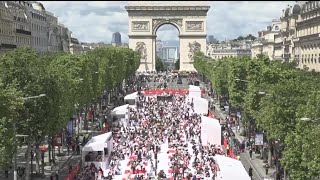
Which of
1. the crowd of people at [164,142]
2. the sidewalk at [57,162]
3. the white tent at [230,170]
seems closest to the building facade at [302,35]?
the crowd of people at [164,142]

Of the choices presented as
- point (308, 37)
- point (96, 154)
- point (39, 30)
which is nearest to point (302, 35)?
point (308, 37)

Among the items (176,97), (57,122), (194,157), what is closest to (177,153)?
(194,157)

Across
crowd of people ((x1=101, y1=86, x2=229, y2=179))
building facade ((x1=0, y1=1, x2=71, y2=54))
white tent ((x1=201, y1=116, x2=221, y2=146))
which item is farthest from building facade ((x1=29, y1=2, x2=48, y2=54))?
white tent ((x1=201, y1=116, x2=221, y2=146))

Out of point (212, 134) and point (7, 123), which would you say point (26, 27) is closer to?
point (212, 134)

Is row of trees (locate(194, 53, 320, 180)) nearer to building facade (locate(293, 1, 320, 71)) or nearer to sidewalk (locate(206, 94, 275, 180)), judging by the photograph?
sidewalk (locate(206, 94, 275, 180))

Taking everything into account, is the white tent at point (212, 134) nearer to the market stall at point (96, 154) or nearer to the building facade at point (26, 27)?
the market stall at point (96, 154)

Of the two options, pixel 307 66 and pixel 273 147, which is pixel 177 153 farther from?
pixel 307 66
